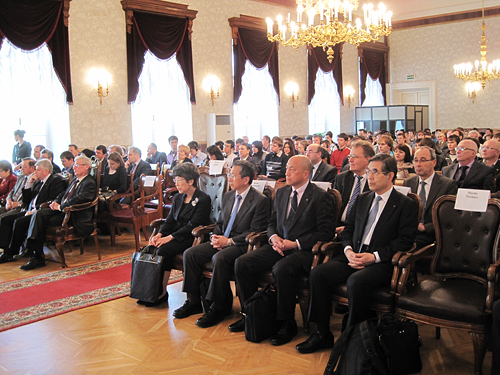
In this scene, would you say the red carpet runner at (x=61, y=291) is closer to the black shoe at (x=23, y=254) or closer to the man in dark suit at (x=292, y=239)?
the black shoe at (x=23, y=254)

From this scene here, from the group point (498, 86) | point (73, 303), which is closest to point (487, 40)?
point (498, 86)

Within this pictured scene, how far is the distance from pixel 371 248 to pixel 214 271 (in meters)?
1.30

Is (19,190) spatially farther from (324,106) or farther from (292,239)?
(324,106)

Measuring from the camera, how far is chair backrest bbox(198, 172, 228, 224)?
15.7 ft

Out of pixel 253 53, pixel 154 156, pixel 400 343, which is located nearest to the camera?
pixel 400 343

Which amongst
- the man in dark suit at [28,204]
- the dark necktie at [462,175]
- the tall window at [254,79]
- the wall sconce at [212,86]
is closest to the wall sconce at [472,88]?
the tall window at [254,79]

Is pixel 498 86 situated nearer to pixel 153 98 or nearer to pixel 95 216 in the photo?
pixel 153 98

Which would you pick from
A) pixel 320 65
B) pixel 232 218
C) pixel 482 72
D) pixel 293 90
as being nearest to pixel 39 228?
pixel 232 218

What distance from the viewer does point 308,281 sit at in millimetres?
3568

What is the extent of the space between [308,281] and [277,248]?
15.0 inches

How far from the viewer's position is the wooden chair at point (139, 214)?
6.35 meters

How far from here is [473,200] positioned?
10.6 ft

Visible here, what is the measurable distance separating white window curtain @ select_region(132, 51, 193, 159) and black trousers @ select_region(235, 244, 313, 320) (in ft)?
27.1

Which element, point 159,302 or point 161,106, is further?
point 161,106
